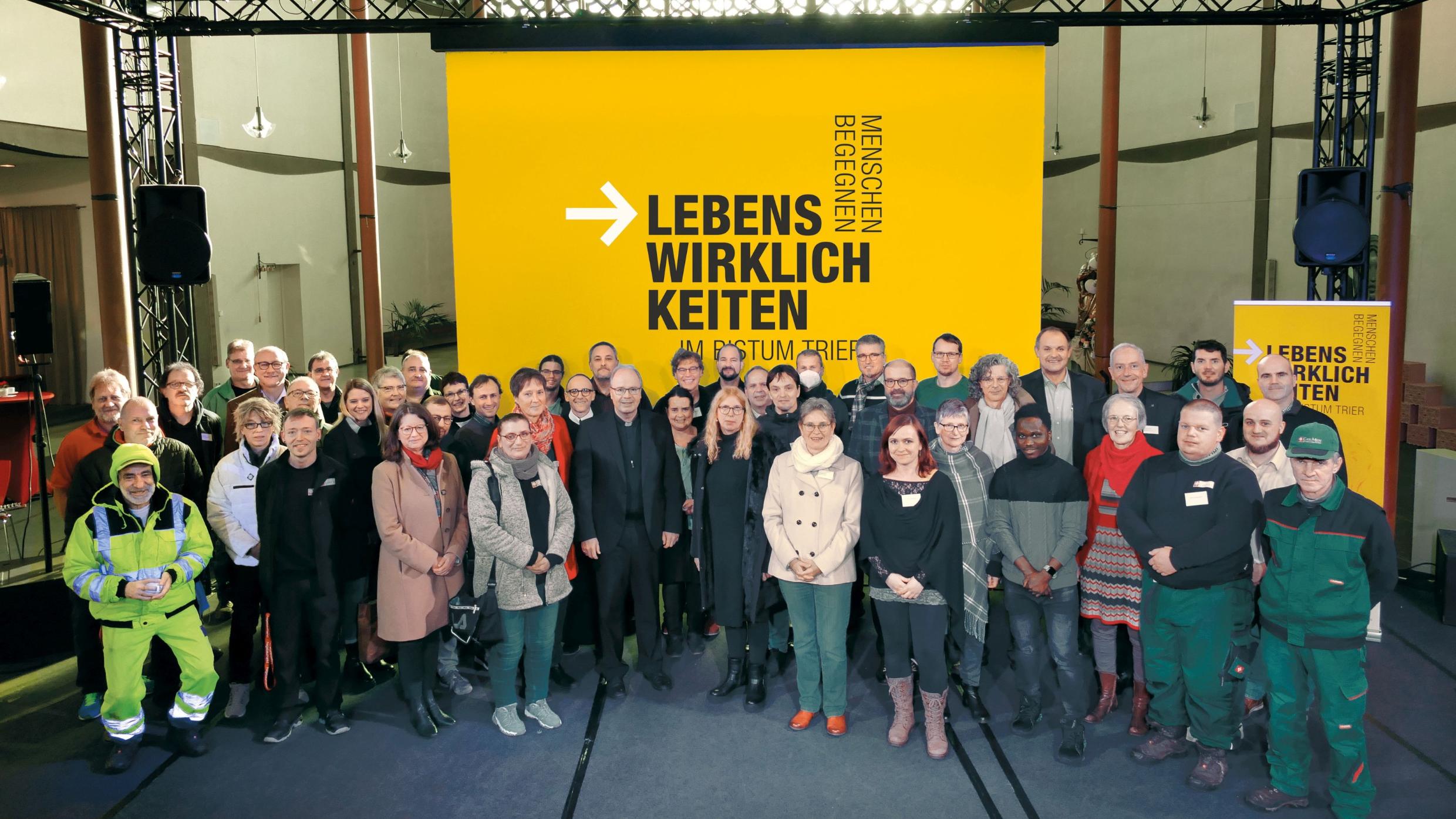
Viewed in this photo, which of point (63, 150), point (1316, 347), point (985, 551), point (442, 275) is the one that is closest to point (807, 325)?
point (985, 551)

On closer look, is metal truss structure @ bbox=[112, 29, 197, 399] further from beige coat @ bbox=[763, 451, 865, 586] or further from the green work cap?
the green work cap

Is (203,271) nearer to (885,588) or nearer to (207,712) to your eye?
(207,712)

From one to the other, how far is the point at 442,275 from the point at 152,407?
12830 mm

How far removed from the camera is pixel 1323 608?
3.40 m

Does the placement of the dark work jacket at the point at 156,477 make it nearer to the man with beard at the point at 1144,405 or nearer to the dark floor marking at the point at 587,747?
the dark floor marking at the point at 587,747

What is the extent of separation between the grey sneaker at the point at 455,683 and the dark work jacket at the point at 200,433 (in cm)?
154

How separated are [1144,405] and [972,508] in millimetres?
1093

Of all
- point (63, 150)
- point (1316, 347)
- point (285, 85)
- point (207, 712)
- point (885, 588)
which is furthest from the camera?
point (285, 85)

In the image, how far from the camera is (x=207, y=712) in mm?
4332

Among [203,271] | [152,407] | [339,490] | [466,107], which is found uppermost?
[466,107]

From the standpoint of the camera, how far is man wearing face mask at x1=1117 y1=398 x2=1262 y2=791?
12.0 feet

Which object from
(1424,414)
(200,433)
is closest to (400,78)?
(200,433)

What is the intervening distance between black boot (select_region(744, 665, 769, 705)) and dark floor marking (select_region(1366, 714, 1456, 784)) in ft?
8.57

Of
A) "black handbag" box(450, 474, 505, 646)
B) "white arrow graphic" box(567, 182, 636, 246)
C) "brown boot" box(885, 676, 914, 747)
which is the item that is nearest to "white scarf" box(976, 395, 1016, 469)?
"brown boot" box(885, 676, 914, 747)
